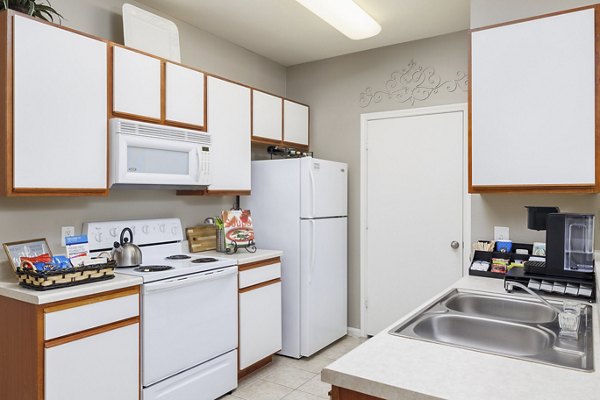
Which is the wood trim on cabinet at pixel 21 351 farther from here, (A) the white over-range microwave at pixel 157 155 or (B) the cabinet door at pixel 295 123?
(B) the cabinet door at pixel 295 123

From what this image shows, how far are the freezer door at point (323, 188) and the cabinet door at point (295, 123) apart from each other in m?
0.51

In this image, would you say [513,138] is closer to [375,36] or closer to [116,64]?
[375,36]

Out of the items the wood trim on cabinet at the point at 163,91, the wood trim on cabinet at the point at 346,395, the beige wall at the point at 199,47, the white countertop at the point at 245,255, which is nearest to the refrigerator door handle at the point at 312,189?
the white countertop at the point at 245,255

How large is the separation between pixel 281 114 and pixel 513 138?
2.15 m

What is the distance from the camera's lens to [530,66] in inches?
85.7

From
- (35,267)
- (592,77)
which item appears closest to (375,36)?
(592,77)

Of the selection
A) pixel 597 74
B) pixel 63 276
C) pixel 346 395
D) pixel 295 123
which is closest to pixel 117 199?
pixel 63 276

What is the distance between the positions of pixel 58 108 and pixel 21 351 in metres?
1.19

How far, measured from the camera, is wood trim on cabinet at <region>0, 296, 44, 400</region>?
1.92 meters

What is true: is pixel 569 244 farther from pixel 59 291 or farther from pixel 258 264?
pixel 59 291

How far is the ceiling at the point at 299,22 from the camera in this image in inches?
120

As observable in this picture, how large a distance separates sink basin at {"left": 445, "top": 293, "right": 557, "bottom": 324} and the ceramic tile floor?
138 centimetres

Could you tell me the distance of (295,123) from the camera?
4133 millimetres

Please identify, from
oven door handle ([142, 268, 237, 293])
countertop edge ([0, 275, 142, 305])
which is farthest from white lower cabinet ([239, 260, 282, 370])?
countertop edge ([0, 275, 142, 305])
